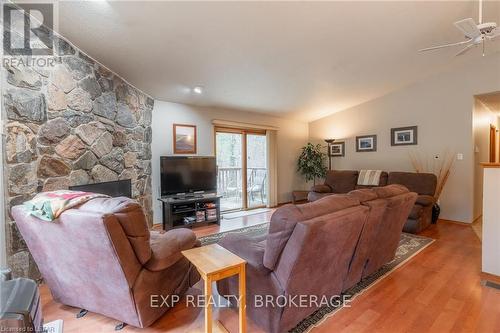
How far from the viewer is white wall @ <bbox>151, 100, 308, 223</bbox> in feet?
14.2

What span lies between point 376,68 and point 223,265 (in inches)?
159

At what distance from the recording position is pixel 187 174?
4348 mm

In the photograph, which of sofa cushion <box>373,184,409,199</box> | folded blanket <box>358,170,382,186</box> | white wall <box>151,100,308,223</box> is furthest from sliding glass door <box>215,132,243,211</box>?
sofa cushion <box>373,184,409,199</box>

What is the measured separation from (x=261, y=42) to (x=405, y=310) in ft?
9.62

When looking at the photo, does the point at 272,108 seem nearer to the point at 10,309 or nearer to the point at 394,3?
the point at 394,3

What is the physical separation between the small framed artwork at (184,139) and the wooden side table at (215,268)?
3.24 metres

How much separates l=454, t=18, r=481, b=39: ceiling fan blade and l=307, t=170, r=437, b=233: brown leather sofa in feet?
7.94

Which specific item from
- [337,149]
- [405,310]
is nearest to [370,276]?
[405,310]

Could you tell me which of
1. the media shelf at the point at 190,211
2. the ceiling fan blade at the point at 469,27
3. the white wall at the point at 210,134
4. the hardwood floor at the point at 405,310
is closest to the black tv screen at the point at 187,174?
the media shelf at the point at 190,211

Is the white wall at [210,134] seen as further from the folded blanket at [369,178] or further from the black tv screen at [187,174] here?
the folded blanket at [369,178]

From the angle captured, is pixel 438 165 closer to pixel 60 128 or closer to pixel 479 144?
pixel 479 144

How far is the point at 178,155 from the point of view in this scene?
4539 millimetres

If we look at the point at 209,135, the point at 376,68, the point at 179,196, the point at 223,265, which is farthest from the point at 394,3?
the point at 179,196

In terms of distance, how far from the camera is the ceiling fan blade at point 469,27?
6.93 ft
